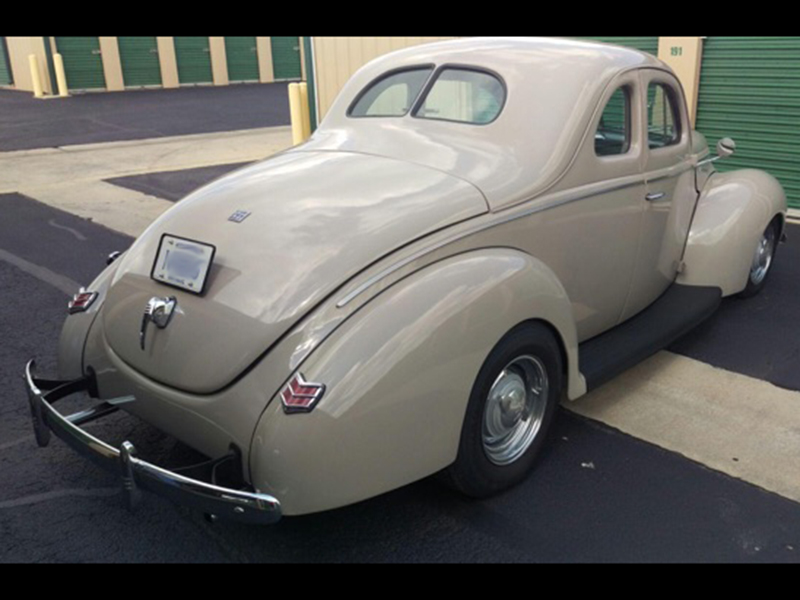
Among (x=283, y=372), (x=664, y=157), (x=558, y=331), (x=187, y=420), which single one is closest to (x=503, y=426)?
(x=558, y=331)

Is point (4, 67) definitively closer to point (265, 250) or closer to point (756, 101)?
point (756, 101)

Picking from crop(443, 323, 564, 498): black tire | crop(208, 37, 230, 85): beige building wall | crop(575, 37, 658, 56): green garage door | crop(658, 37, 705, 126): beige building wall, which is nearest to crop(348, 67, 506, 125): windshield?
crop(443, 323, 564, 498): black tire

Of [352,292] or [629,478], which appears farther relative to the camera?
[629,478]

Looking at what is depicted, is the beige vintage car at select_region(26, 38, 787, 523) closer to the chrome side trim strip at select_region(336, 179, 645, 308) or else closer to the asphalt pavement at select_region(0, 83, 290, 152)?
the chrome side trim strip at select_region(336, 179, 645, 308)

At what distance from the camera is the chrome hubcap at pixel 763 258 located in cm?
525

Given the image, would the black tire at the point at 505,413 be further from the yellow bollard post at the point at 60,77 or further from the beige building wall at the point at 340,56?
the yellow bollard post at the point at 60,77

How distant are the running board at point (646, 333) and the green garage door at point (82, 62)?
2382cm

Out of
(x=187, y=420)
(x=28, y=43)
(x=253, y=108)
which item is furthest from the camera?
(x=28, y=43)

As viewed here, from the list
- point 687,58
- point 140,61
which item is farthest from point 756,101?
point 140,61

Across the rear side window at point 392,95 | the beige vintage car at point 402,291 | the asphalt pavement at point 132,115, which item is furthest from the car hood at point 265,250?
the asphalt pavement at point 132,115

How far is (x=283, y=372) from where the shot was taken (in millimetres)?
2701

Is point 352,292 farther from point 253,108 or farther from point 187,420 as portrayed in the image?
point 253,108

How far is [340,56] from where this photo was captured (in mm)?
11320
